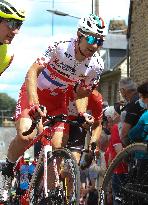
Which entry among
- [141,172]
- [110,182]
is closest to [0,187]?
[110,182]

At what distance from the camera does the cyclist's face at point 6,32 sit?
17.5 ft

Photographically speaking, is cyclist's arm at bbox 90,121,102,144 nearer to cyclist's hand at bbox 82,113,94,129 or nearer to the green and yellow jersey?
cyclist's hand at bbox 82,113,94,129

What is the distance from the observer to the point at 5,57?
5.62m

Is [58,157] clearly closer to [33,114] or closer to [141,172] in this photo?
[33,114]

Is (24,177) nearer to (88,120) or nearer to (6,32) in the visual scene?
(88,120)

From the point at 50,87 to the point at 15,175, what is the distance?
3.48ft

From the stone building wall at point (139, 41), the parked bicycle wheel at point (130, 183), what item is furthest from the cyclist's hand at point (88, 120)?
the stone building wall at point (139, 41)

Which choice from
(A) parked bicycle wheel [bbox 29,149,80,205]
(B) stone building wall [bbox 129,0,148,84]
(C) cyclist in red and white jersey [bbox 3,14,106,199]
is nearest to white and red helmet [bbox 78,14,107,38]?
(C) cyclist in red and white jersey [bbox 3,14,106,199]

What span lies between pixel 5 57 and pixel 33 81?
0.52m

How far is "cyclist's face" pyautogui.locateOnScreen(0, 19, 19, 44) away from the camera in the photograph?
532 cm

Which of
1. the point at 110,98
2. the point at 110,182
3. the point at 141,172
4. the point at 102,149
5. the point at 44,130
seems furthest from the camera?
the point at 110,98

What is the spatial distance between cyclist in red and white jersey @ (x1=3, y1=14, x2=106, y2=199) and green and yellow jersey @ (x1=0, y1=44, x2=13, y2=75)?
412 mm

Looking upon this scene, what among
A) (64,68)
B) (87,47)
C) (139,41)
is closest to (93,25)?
(87,47)

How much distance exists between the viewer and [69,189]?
539 cm
